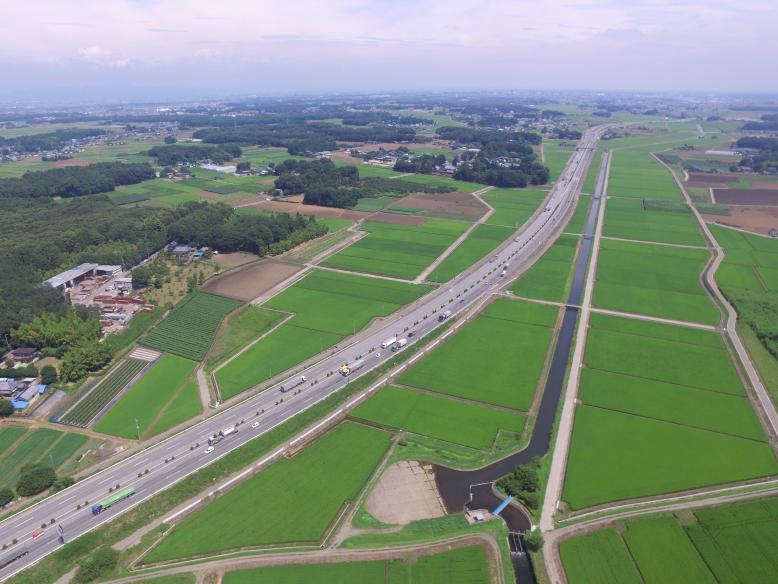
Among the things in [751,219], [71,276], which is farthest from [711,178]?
[71,276]

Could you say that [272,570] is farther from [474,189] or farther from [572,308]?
[474,189]

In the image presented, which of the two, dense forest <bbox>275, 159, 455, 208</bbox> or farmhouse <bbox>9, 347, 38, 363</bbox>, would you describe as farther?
dense forest <bbox>275, 159, 455, 208</bbox>

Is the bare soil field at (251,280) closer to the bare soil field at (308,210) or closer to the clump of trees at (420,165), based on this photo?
the bare soil field at (308,210)

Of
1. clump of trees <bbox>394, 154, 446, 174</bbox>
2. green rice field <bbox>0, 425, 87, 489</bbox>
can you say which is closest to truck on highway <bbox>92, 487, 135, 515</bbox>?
green rice field <bbox>0, 425, 87, 489</bbox>

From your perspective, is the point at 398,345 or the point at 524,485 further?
the point at 398,345

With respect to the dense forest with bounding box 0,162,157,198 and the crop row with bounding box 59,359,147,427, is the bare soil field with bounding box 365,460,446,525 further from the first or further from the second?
the dense forest with bounding box 0,162,157,198

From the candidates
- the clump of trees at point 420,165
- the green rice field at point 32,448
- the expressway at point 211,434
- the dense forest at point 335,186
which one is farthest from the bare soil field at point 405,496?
the clump of trees at point 420,165

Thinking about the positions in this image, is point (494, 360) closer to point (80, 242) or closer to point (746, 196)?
point (80, 242)
